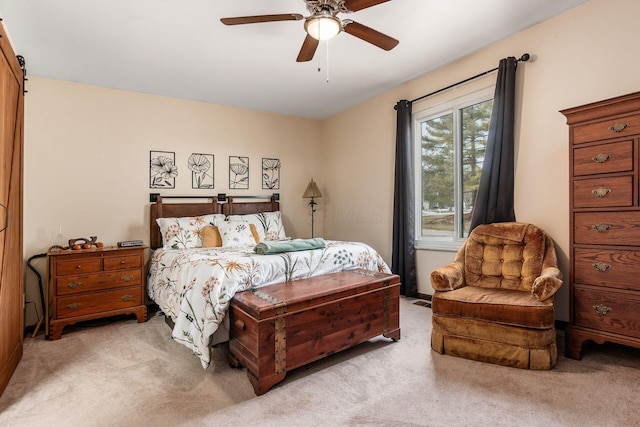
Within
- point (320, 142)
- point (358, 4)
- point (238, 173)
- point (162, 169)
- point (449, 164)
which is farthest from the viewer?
point (320, 142)

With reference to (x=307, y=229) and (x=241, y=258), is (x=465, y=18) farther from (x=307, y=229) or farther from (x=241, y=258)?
(x=307, y=229)

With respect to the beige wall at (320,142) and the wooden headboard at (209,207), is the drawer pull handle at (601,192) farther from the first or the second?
the wooden headboard at (209,207)

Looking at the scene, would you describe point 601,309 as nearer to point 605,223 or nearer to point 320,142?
point 605,223

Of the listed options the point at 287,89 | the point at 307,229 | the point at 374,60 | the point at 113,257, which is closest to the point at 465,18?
the point at 374,60

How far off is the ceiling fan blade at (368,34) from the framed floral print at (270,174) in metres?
2.83

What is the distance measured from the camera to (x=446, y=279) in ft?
8.14

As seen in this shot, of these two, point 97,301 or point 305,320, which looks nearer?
point 305,320

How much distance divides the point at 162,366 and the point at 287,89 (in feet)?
10.5

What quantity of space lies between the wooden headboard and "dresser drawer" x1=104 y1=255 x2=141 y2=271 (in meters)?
0.61

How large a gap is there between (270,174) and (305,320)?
3095 mm

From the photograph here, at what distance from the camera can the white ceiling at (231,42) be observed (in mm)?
2402

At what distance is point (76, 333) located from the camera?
3047 mm

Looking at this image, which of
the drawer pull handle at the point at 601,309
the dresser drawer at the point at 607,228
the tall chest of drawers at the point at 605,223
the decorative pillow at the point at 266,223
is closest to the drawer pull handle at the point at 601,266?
the tall chest of drawers at the point at 605,223

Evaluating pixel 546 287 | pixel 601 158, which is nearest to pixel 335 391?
pixel 546 287
